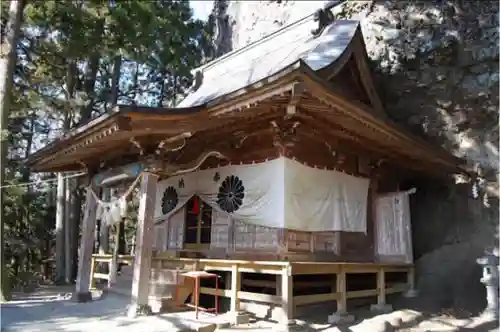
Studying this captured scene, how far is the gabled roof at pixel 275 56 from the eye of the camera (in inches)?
339

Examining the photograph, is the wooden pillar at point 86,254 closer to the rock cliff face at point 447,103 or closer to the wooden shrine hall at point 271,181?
the wooden shrine hall at point 271,181

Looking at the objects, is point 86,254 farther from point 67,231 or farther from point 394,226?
point 67,231

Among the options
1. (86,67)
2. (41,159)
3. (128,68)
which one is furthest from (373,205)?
(128,68)

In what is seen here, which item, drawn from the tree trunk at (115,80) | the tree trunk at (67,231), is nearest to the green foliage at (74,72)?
the tree trunk at (115,80)

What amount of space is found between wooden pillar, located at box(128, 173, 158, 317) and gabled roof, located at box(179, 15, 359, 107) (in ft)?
7.83

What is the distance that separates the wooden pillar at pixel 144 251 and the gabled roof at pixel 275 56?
2.39 m

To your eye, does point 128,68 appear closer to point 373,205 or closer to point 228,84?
point 228,84

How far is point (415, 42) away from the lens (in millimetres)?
11883

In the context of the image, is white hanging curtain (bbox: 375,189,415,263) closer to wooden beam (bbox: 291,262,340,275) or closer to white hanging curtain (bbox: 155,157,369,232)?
white hanging curtain (bbox: 155,157,369,232)

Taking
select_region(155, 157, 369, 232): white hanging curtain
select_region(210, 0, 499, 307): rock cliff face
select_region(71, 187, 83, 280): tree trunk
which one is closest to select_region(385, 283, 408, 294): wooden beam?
select_region(210, 0, 499, 307): rock cliff face

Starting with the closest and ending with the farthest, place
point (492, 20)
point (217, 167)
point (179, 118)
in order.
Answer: point (179, 118), point (217, 167), point (492, 20)

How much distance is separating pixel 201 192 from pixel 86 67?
35.6ft

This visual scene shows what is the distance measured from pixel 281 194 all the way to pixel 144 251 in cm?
224

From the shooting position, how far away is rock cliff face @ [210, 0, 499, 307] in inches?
349
